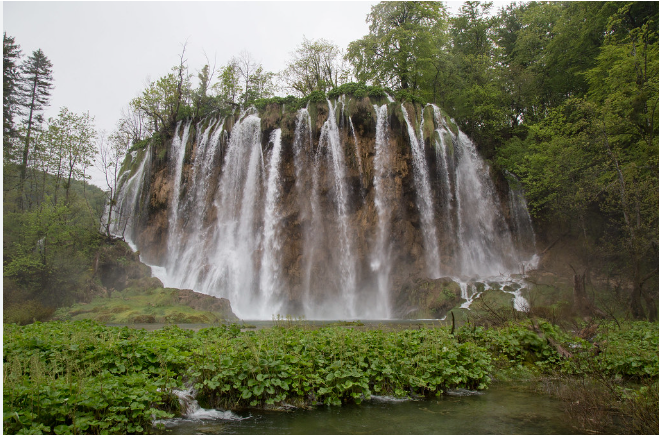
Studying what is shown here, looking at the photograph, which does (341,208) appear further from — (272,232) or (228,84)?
(228,84)

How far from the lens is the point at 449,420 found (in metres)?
5.06

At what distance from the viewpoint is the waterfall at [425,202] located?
26164 millimetres

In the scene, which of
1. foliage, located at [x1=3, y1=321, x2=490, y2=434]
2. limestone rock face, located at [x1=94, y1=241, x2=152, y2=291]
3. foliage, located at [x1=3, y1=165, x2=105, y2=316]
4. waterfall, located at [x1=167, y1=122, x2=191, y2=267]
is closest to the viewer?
foliage, located at [x1=3, y1=321, x2=490, y2=434]

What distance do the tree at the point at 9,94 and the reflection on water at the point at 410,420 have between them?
108 ft

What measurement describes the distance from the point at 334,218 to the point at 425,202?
6209mm

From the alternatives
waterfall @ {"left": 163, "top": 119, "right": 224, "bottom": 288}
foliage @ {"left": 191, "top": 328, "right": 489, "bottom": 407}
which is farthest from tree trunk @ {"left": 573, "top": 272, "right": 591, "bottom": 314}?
waterfall @ {"left": 163, "top": 119, "right": 224, "bottom": 288}

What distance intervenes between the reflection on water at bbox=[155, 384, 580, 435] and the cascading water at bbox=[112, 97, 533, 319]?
1805cm

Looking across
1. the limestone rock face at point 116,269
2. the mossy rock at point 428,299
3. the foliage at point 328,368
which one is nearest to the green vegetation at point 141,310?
the limestone rock face at point 116,269

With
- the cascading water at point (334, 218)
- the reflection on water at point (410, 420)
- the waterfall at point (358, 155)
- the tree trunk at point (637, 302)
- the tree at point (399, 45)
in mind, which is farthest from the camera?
the tree at point (399, 45)

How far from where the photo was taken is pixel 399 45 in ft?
114

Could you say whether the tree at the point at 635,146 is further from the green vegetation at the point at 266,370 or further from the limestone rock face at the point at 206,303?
the limestone rock face at the point at 206,303

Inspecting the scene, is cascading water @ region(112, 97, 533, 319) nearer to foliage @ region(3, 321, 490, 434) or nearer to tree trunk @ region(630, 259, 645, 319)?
tree trunk @ region(630, 259, 645, 319)

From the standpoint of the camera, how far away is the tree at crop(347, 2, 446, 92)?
112ft

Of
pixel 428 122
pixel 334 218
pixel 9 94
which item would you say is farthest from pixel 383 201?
pixel 9 94
